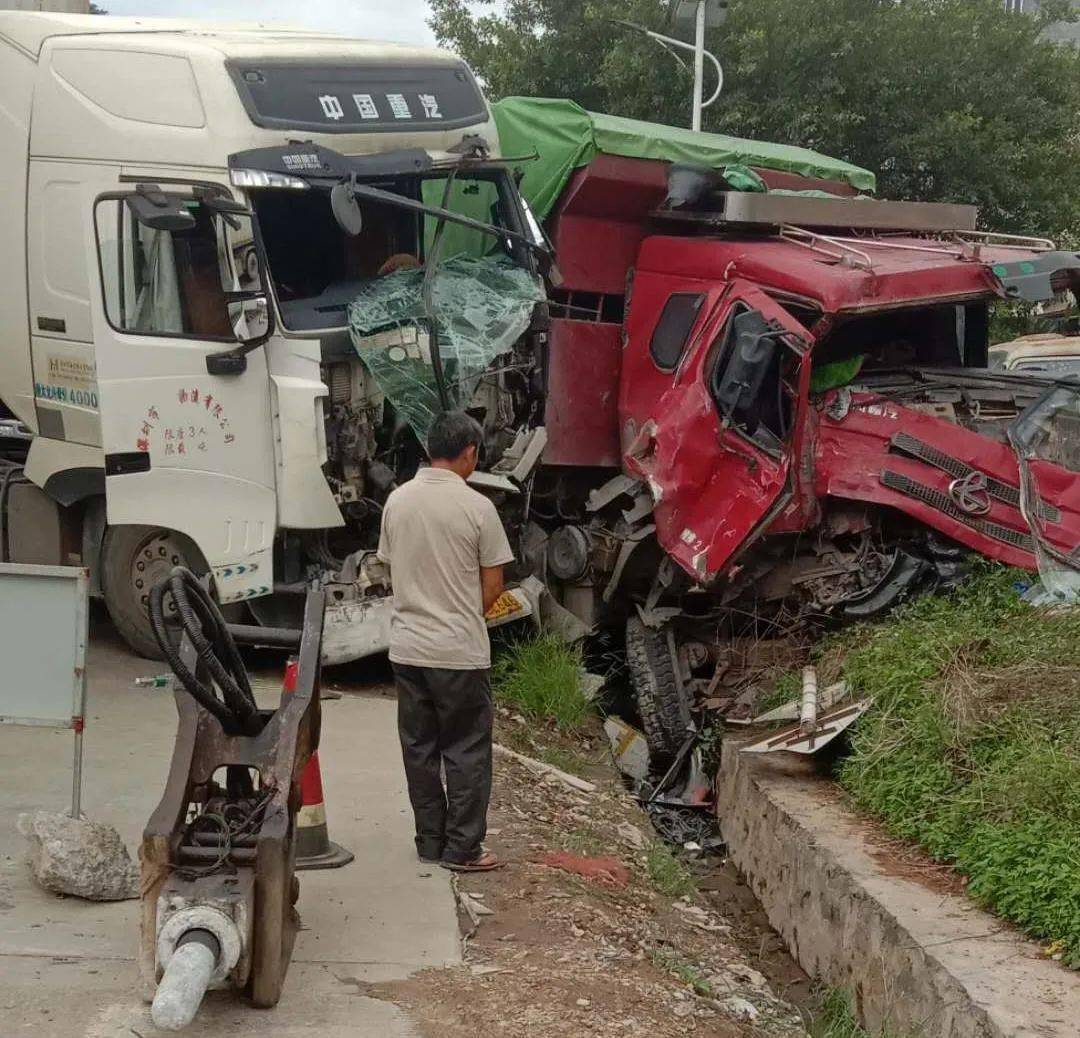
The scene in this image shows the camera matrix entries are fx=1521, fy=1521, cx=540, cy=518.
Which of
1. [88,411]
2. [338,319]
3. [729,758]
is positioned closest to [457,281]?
[338,319]

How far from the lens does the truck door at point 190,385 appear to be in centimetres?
772

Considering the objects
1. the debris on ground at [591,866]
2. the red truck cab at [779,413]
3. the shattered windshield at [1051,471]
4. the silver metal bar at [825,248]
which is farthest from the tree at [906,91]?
the debris on ground at [591,866]

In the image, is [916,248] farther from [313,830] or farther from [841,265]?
[313,830]

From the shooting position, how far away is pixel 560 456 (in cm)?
842

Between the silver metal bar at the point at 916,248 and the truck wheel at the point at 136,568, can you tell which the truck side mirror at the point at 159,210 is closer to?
the truck wheel at the point at 136,568

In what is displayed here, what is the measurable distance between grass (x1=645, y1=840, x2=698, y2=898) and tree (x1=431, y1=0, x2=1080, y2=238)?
46.8 feet

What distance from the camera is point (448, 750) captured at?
5289 millimetres

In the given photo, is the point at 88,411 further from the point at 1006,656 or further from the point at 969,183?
the point at 969,183

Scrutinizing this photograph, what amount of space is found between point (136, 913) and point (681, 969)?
1774 millimetres

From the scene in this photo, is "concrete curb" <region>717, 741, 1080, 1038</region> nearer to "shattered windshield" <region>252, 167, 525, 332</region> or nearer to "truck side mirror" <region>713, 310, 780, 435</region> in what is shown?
"truck side mirror" <region>713, 310, 780, 435</region>

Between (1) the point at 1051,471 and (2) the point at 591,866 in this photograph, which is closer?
(2) the point at 591,866

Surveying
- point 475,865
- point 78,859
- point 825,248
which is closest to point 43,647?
point 78,859

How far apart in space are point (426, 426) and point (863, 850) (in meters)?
3.27

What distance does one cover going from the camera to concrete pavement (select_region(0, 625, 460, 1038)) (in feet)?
13.3
